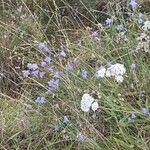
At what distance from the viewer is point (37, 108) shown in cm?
278

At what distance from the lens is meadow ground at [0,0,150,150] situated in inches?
97.4

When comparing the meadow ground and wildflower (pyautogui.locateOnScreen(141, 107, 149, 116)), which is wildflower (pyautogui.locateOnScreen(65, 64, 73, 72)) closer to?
the meadow ground

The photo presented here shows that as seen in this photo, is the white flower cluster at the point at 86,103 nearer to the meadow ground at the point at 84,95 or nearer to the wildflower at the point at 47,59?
the meadow ground at the point at 84,95

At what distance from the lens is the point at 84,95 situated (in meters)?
2.39

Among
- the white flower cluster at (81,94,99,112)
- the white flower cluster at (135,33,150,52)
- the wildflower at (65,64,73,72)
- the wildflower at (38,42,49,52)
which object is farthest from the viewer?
the wildflower at (38,42,49,52)

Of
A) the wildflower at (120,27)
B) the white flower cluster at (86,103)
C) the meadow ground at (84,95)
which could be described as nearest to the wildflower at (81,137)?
the meadow ground at (84,95)

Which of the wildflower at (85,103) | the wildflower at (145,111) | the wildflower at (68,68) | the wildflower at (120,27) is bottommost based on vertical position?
the wildflower at (68,68)

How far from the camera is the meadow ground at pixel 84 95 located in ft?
8.12

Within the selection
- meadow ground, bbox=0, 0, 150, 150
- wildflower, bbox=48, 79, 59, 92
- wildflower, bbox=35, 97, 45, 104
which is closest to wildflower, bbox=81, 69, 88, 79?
meadow ground, bbox=0, 0, 150, 150

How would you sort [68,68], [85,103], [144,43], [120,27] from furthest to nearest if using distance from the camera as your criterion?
[120,27] < [68,68] < [144,43] < [85,103]

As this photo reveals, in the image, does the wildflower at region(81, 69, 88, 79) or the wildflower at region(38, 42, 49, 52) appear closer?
the wildflower at region(81, 69, 88, 79)

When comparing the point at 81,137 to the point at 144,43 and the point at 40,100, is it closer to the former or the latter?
the point at 40,100

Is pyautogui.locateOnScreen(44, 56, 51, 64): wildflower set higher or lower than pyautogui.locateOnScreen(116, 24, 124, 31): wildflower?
lower

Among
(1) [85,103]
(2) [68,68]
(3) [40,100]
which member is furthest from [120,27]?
(1) [85,103]
